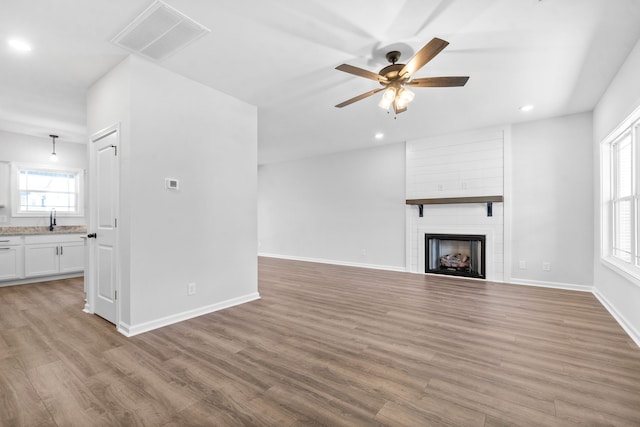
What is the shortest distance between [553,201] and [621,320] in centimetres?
215

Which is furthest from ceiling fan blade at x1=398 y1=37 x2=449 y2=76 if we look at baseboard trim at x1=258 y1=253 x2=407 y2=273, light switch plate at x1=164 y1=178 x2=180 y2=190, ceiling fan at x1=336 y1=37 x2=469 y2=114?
baseboard trim at x1=258 y1=253 x2=407 y2=273

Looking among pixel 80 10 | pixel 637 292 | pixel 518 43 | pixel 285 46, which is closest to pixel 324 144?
pixel 285 46

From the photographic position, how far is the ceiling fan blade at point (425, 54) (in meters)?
2.09

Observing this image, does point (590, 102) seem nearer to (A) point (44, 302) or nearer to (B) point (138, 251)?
(B) point (138, 251)

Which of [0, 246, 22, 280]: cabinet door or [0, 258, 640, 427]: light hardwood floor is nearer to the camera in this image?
[0, 258, 640, 427]: light hardwood floor

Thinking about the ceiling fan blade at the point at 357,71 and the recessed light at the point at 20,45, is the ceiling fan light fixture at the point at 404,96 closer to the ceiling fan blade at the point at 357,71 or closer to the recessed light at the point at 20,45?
the ceiling fan blade at the point at 357,71

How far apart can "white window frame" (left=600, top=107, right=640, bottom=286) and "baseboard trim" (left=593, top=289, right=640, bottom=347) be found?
1.44ft

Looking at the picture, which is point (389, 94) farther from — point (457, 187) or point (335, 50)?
point (457, 187)

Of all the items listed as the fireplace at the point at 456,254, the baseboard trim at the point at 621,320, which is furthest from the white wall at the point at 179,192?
the baseboard trim at the point at 621,320

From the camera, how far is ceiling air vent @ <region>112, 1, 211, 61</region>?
225 cm

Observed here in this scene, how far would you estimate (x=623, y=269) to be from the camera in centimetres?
302

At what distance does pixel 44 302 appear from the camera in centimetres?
385

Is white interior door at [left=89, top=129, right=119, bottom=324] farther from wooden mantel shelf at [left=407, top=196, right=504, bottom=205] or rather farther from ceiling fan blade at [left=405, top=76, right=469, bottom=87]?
wooden mantel shelf at [left=407, top=196, right=504, bottom=205]

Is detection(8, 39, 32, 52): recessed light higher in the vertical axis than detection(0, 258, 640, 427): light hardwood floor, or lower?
higher
